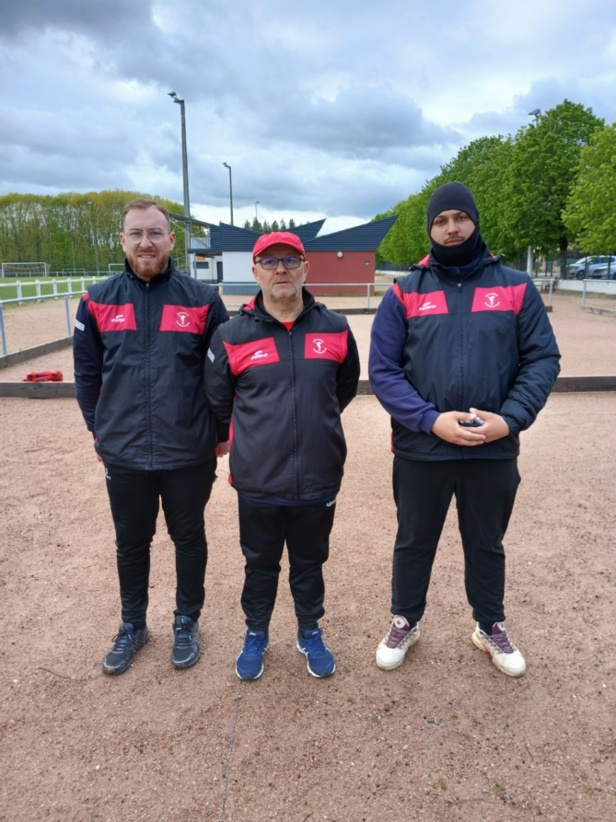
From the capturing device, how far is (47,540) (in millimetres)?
3725

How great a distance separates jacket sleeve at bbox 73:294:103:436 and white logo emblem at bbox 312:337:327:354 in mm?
944

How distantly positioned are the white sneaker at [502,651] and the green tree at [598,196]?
75.3 ft

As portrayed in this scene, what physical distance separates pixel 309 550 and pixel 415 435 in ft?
2.17

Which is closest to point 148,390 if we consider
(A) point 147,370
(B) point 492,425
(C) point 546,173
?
(A) point 147,370

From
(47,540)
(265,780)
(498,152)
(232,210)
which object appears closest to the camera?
(265,780)

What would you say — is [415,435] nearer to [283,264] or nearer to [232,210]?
[283,264]

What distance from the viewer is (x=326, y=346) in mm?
→ 2336

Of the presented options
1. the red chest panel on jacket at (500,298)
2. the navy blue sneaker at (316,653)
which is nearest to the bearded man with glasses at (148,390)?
the navy blue sneaker at (316,653)

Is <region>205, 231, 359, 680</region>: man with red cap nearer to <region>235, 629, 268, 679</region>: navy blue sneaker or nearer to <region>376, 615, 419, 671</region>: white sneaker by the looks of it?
<region>235, 629, 268, 679</region>: navy blue sneaker

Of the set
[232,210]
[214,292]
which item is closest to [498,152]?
[232,210]

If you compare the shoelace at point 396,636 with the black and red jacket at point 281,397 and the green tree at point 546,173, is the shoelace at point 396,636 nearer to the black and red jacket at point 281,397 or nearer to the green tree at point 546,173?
the black and red jacket at point 281,397

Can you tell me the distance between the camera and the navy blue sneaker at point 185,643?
253 centimetres

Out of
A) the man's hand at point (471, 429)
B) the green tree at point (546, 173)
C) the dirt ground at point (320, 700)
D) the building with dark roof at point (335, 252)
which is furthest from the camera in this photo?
the building with dark roof at point (335, 252)

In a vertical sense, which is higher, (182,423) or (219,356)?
(219,356)
